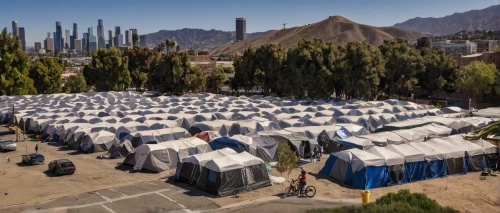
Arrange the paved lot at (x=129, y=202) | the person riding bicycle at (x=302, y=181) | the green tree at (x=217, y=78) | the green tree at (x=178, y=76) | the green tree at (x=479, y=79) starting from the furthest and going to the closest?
the green tree at (x=217, y=78), the green tree at (x=178, y=76), the green tree at (x=479, y=79), the person riding bicycle at (x=302, y=181), the paved lot at (x=129, y=202)

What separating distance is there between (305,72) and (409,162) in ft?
96.8

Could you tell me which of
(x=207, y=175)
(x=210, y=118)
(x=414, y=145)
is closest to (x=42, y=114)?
(x=210, y=118)

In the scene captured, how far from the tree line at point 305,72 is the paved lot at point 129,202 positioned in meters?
31.9

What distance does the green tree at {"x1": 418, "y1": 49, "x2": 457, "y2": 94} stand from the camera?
161 feet

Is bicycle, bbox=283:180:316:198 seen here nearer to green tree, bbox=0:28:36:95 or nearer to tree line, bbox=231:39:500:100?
tree line, bbox=231:39:500:100

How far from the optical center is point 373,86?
45188 millimetres

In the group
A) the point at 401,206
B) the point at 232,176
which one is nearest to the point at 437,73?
the point at 232,176

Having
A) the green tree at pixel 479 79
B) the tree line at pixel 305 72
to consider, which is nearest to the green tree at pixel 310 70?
the tree line at pixel 305 72

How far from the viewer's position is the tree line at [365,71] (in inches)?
1738

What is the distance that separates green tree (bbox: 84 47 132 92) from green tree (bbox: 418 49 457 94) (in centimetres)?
3848

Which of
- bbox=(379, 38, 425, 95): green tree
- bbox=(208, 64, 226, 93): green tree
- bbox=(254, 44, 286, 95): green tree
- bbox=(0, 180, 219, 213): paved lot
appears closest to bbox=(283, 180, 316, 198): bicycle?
bbox=(0, 180, 219, 213): paved lot

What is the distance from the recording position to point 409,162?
699 inches

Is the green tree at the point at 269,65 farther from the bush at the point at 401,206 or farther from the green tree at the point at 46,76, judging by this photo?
the bush at the point at 401,206

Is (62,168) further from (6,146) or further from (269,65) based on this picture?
(269,65)
